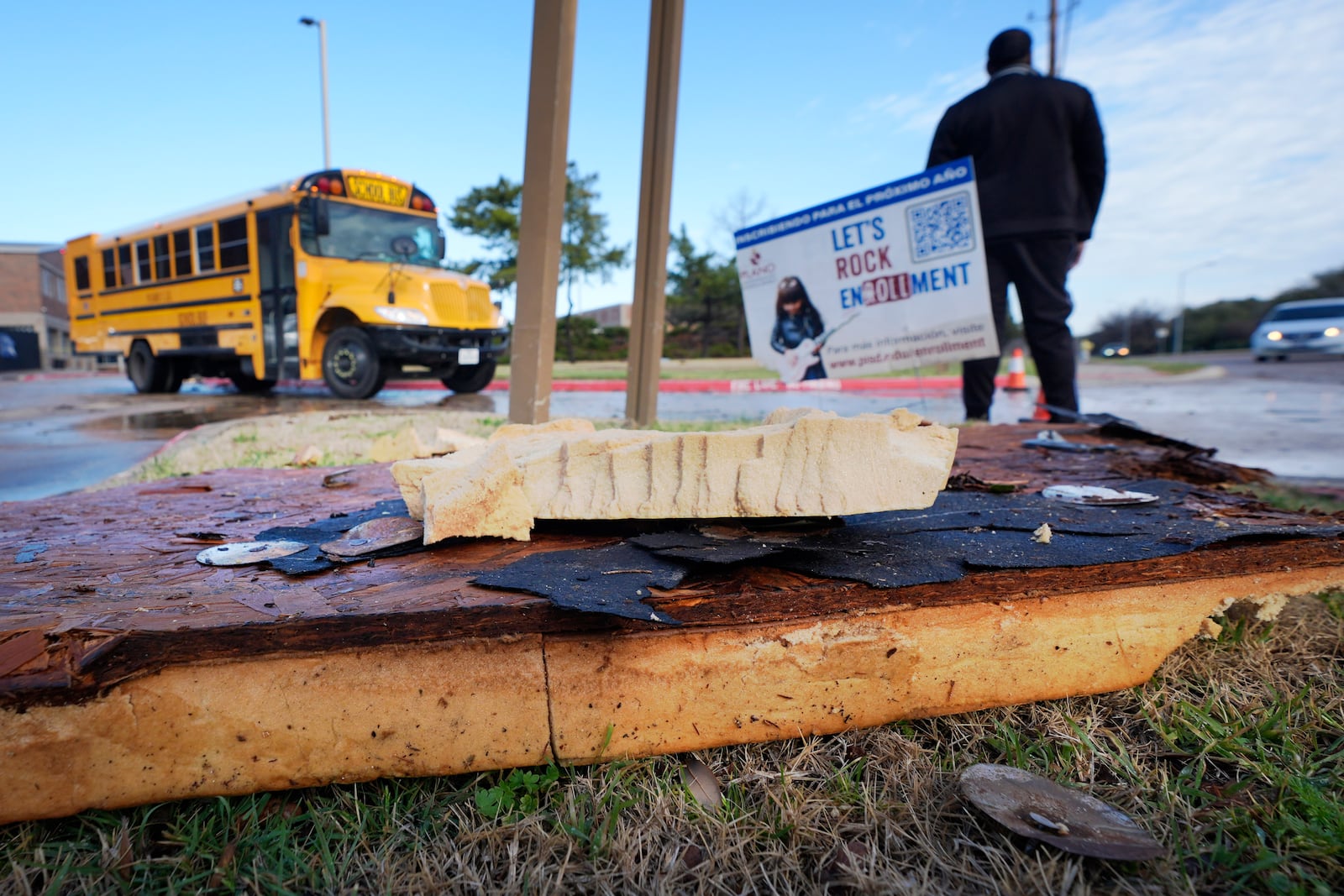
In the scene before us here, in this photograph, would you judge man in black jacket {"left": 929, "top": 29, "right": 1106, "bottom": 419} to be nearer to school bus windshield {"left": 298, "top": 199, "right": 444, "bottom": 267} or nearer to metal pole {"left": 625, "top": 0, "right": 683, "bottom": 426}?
metal pole {"left": 625, "top": 0, "right": 683, "bottom": 426}

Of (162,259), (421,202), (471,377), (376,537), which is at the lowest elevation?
(376,537)

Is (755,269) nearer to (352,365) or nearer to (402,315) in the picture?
(402,315)

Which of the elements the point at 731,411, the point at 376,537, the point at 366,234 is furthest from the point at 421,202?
the point at 376,537

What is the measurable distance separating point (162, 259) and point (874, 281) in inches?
460

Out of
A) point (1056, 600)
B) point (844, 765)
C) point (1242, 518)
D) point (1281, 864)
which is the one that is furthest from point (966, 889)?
point (1242, 518)

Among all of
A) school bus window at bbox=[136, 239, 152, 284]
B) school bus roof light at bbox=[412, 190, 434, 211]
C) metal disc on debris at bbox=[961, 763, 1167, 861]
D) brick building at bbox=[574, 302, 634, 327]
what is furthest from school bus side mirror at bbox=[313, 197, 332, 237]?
brick building at bbox=[574, 302, 634, 327]

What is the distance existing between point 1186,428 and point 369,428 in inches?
259

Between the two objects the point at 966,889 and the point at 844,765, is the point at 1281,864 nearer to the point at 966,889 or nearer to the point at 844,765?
the point at 966,889

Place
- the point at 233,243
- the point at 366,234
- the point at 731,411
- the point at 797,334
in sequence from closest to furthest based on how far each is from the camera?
the point at 797,334
the point at 731,411
the point at 366,234
the point at 233,243

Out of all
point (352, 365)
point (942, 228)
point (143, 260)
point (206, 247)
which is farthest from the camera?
point (143, 260)

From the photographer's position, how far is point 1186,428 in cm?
627

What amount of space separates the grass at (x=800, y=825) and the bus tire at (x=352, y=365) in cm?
870

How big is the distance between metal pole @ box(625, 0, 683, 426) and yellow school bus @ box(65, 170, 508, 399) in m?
5.20

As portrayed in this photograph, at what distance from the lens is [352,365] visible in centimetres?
946
